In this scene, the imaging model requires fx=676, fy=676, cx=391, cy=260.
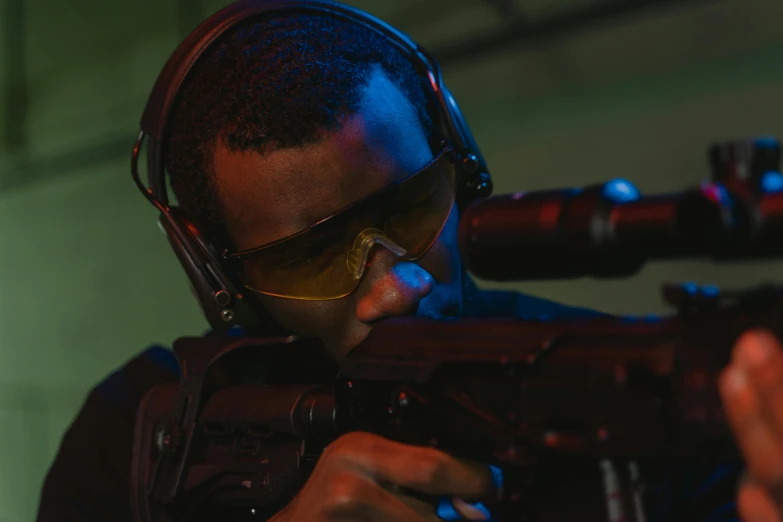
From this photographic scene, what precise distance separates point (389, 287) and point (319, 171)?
17 cm

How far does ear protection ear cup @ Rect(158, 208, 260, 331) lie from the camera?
908mm

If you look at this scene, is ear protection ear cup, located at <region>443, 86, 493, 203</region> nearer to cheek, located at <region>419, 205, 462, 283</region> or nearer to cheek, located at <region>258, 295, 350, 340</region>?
cheek, located at <region>419, 205, 462, 283</region>

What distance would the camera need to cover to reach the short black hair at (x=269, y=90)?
0.84 metres

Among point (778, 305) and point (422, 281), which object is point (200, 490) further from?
point (778, 305)

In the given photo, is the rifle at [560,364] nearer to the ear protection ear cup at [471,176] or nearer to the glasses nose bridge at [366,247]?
the glasses nose bridge at [366,247]

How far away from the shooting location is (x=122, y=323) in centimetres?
275

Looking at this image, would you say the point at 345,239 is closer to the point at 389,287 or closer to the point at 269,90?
the point at 389,287

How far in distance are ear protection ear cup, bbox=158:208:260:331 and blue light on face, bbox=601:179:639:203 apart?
558 mm

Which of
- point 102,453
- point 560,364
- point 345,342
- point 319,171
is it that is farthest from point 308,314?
point 102,453

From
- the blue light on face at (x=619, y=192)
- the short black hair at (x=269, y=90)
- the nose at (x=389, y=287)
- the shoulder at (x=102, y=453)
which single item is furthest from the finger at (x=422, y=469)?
the shoulder at (x=102, y=453)

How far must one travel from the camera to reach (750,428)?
43cm

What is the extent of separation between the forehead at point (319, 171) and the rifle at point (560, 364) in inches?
7.6

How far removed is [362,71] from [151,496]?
0.65 meters

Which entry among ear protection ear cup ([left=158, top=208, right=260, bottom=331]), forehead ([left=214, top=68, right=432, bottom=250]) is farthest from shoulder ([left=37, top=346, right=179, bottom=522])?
forehead ([left=214, top=68, right=432, bottom=250])
